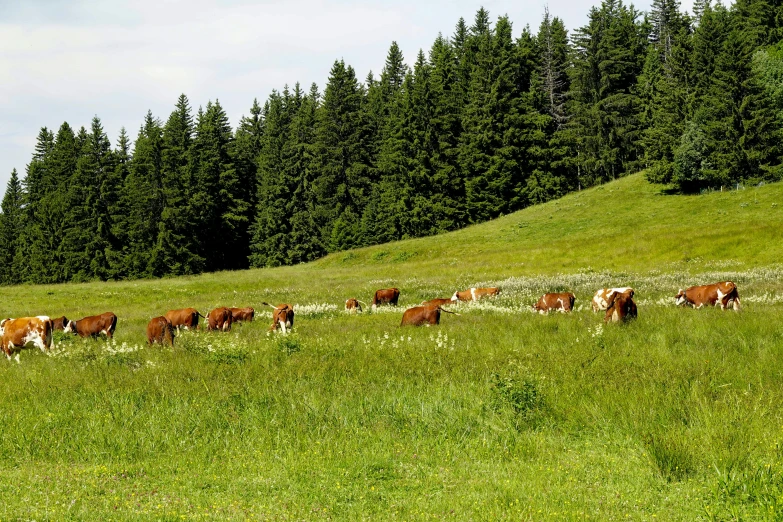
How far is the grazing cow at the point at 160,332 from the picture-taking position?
1646cm

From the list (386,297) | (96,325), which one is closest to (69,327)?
(96,325)

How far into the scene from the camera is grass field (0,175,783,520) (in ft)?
19.8

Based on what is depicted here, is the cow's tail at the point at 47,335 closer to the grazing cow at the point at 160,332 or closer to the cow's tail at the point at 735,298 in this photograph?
the grazing cow at the point at 160,332

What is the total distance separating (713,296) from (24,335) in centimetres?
2057

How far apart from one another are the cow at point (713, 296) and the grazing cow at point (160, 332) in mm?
16008

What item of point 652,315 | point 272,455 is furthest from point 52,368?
point 652,315

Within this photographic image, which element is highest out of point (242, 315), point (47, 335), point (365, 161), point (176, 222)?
point (365, 161)

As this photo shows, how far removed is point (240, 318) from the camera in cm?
2298

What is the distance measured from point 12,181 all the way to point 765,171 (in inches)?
4145

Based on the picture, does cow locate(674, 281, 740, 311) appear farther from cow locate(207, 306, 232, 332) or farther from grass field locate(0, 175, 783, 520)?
cow locate(207, 306, 232, 332)

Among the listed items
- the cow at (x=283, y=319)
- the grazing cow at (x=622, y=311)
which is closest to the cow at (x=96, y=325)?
the cow at (x=283, y=319)

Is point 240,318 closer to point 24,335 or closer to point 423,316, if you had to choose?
point 24,335

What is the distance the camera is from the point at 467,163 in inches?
3044

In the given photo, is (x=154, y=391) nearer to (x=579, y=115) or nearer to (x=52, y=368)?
(x=52, y=368)
